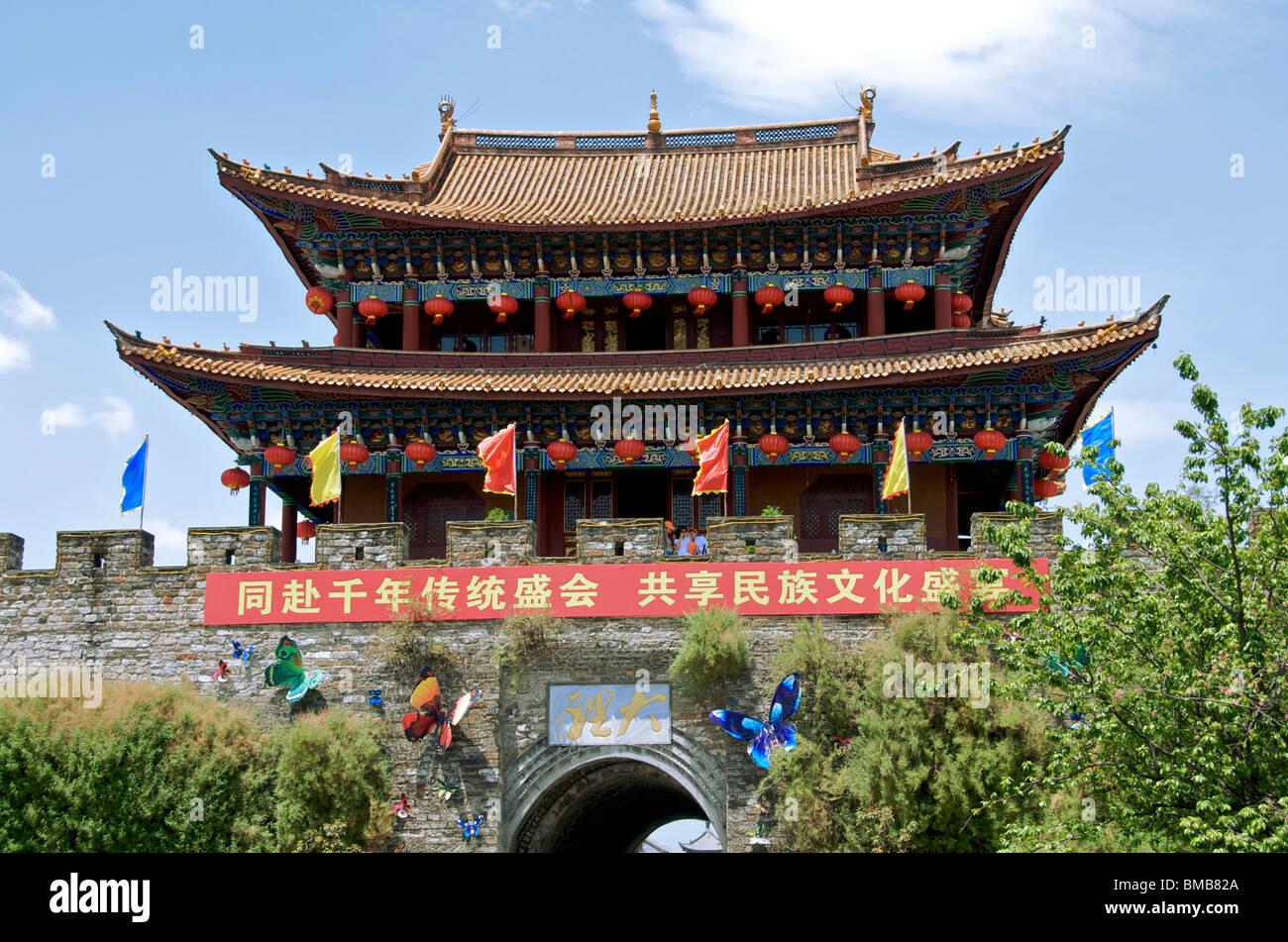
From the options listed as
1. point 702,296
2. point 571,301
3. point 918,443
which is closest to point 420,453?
point 571,301

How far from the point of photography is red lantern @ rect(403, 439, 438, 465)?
2000 centimetres

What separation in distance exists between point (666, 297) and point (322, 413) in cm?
621

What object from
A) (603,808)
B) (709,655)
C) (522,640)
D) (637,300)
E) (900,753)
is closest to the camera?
(900,753)

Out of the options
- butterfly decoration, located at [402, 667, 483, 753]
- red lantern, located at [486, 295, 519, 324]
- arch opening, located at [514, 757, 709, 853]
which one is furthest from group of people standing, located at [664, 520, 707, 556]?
red lantern, located at [486, 295, 519, 324]

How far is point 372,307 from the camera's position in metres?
21.7

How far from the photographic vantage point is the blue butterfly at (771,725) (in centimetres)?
1551

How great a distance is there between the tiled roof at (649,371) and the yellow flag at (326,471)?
1.42 meters

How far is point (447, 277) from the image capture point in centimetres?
2195

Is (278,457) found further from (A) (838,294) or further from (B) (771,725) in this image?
(A) (838,294)

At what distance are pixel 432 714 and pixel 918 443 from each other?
27.3 ft

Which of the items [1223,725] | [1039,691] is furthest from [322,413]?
[1223,725]

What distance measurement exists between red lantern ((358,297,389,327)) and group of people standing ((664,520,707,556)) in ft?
19.9

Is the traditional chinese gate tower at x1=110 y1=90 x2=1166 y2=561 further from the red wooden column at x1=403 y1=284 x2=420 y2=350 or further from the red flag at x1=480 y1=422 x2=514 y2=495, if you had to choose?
the red flag at x1=480 y1=422 x2=514 y2=495

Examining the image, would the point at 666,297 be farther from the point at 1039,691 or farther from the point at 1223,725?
the point at 1223,725
